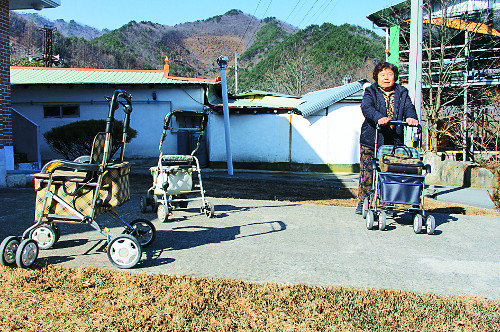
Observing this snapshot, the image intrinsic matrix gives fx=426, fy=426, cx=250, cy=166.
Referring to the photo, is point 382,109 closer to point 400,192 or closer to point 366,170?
point 366,170

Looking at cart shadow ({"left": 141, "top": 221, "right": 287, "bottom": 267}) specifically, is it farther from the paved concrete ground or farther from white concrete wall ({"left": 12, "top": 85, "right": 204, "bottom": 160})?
white concrete wall ({"left": 12, "top": 85, "right": 204, "bottom": 160})

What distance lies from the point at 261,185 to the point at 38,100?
1311 centimetres

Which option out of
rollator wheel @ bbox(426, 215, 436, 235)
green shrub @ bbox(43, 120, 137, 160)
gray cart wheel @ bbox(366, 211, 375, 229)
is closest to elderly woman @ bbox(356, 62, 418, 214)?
gray cart wheel @ bbox(366, 211, 375, 229)

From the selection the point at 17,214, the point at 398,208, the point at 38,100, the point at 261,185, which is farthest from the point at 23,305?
the point at 38,100

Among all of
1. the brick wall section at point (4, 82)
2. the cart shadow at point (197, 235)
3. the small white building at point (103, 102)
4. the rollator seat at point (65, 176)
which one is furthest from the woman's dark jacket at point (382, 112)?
the small white building at point (103, 102)

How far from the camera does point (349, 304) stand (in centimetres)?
341

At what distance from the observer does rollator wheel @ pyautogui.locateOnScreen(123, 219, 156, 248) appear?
4.89 m

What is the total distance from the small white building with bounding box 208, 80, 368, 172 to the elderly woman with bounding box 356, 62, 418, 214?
11337 mm

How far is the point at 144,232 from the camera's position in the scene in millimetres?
4922

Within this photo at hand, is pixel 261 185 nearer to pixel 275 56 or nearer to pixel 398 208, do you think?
pixel 398 208

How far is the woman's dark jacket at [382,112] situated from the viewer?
658 cm

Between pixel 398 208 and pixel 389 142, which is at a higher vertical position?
pixel 389 142

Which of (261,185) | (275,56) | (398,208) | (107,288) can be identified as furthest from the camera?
(275,56)

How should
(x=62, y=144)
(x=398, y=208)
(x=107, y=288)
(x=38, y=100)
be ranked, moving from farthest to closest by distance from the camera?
(x=38, y=100)
(x=62, y=144)
(x=398, y=208)
(x=107, y=288)
